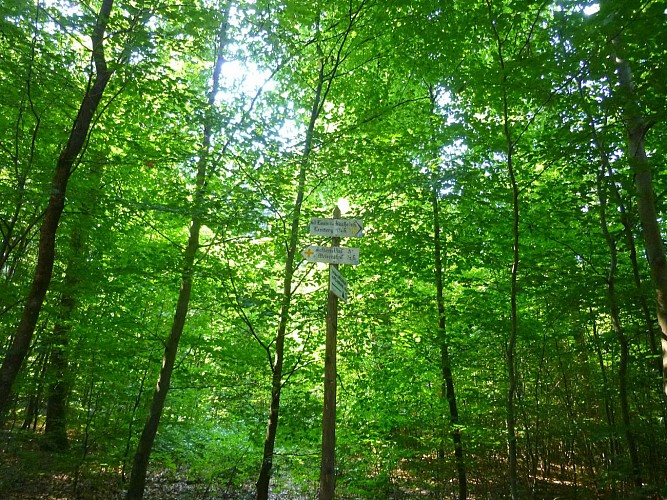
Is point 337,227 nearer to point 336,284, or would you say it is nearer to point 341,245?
point 336,284

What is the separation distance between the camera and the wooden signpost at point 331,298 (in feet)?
12.1

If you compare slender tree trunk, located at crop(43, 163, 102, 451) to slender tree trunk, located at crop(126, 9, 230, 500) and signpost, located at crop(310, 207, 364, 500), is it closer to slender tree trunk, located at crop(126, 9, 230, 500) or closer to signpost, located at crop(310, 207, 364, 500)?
slender tree trunk, located at crop(126, 9, 230, 500)

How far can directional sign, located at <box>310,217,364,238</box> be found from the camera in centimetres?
415

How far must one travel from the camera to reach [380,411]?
7746mm

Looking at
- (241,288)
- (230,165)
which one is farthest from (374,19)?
(241,288)

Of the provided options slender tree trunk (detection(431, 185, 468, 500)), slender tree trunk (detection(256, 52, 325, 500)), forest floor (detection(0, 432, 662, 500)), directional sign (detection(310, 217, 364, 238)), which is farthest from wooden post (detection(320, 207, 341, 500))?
forest floor (detection(0, 432, 662, 500))

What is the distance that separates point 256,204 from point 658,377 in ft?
21.4

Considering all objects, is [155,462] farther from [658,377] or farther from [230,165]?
[658,377]

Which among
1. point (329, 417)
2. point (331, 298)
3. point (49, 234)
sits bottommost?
point (329, 417)

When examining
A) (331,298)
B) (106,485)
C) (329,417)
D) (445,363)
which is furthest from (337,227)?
(106,485)

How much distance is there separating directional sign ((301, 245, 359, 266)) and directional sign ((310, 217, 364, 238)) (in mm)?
171

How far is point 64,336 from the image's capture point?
6.73 metres

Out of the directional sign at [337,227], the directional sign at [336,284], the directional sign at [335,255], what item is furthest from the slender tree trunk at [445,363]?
the directional sign at [336,284]

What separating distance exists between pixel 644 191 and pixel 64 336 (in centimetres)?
847
